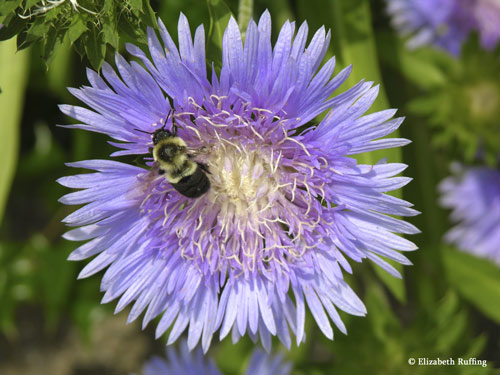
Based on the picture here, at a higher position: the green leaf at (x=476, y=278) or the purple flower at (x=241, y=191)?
the purple flower at (x=241, y=191)

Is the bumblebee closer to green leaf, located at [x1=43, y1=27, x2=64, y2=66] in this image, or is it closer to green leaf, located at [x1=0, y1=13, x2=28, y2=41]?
green leaf, located at [x1=43, y1=27, x2=64, y2=66]

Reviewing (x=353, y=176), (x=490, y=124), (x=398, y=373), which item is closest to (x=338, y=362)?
(x=398, y=373)

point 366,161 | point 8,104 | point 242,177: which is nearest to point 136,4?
point 242,177

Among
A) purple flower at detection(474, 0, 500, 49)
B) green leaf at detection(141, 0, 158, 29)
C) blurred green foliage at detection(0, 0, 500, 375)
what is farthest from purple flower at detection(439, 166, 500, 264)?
green leaf at detection(141, 0, 158, 29)

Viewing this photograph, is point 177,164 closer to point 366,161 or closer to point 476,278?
point 366,161

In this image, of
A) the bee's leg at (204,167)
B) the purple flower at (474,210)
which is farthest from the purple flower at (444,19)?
the bee's leg at (204,167)

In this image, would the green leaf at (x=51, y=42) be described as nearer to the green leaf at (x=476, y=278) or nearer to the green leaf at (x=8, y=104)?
the green leaf at (x=8, y=104)

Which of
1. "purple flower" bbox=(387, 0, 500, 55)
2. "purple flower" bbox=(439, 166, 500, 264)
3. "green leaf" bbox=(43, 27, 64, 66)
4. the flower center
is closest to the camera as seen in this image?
"green leaf" bbox=(43, 27, 64, 66)
